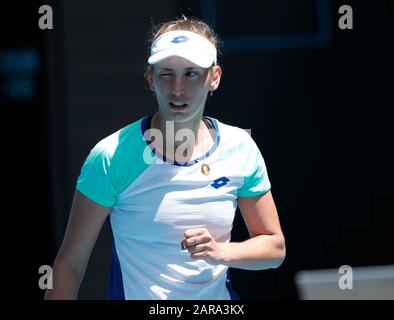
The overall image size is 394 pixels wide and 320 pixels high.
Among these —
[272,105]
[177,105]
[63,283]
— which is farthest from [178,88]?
[272,105]

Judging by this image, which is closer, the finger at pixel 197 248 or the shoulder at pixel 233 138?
the finger at pixel 197 248

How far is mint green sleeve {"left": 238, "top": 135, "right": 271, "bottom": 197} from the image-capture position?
8.97 feet

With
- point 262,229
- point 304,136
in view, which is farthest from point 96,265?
point 262,229

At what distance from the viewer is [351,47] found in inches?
218

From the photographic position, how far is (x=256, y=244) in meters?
2.70

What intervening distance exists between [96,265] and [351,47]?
7.28 ft

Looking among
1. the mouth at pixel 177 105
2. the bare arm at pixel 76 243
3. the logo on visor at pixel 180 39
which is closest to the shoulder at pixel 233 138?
the mouth at pixel 177 105

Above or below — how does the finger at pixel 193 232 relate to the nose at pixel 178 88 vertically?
below

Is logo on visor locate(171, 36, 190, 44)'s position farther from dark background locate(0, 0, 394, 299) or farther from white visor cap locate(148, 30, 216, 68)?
dark background locate(0, 0, 394, 299)

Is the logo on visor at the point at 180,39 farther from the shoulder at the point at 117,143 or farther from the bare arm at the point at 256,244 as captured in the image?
the bare arm at the point at 256,244

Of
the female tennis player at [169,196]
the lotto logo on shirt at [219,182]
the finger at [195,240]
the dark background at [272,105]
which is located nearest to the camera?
the finger at [195,240]

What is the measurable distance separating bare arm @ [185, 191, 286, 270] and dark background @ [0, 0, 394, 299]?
2.62 metres

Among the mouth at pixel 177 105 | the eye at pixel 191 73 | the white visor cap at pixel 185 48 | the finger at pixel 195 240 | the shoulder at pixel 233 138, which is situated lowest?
the finger at pixel 195 240

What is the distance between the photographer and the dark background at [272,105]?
17.6 feet
